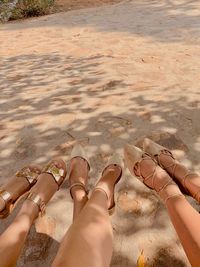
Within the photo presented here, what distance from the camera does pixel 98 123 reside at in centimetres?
363

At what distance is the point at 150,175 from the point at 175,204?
0.42m

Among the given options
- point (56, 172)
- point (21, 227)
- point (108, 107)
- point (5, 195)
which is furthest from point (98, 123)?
point (21, 227)

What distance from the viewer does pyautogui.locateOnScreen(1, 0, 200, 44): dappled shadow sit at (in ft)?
21.9

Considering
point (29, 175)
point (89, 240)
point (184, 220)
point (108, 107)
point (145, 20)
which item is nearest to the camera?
point (89, 240)

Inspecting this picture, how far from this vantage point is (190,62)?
5.10m

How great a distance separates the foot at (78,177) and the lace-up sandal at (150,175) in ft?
1.14

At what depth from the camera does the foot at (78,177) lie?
92.9 inches

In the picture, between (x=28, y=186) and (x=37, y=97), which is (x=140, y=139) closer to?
(x=28, y=186)

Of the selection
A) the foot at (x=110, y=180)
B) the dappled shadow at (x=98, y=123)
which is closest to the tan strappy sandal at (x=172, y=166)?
the dappled shadow at (x=98, y=123)

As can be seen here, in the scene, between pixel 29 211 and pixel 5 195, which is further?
pixel 5 195

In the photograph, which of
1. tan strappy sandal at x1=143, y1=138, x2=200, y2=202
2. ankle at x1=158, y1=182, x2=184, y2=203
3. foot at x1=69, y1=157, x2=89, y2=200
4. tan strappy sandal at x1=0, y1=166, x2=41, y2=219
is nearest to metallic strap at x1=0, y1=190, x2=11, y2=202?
tan strappy sandal at x1=0, y1=166, x2=41, y2=219

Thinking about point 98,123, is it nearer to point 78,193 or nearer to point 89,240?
point 78,193

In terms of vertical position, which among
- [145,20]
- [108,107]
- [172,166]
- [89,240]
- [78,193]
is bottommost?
[145,20]

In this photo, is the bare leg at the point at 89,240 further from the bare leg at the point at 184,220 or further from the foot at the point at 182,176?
the foot at the point at 182,176
